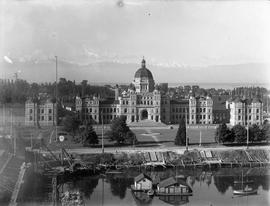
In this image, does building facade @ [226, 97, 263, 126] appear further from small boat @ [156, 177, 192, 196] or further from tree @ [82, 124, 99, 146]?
small boat @ [156, 177, 192, 196]

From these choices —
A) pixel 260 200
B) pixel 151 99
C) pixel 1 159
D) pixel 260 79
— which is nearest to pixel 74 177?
pixel 1 159

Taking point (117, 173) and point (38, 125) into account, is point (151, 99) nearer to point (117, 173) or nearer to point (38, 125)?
point (38, 125)

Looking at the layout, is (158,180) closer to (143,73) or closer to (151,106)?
(143,73)

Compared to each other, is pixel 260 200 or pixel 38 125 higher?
pixel 38 125

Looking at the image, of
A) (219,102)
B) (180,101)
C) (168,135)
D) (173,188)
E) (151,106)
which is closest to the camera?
(173,188)

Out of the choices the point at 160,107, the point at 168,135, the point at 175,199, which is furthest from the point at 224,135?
the point at 175,199
